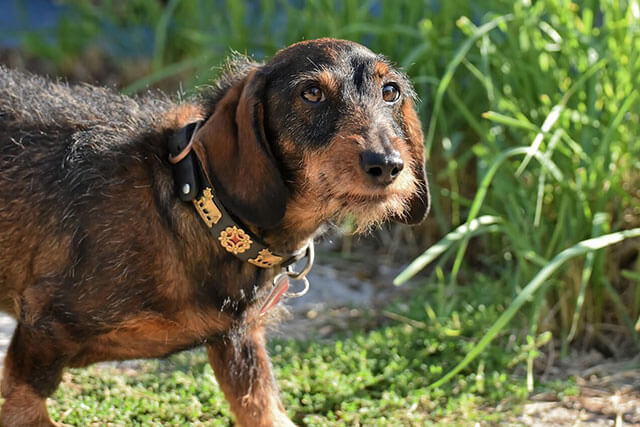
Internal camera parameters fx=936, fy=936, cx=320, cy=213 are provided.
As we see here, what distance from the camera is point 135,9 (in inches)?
304

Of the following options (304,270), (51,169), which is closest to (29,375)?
(51,169)

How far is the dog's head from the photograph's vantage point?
9.79 ft

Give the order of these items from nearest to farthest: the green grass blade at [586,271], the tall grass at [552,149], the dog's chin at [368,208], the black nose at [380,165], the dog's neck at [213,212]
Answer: the black nose at [380,165] → the dog's chin at [368,208] → the dog's neck at [213,212] → the green grass blade at [586,271] → the tall grass at [552,149]

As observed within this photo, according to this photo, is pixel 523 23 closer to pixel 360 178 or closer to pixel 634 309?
pixel 634 309

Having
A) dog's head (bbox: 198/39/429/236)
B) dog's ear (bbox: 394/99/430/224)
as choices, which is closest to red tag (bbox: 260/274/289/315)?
dog's head (bbox: 198/39/429/236)

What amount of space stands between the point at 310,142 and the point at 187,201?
1.56ft

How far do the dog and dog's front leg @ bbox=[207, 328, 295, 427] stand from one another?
0.13 meters

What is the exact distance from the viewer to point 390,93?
3.29 meters

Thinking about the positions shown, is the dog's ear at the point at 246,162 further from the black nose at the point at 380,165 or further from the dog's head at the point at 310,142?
the black nose at the point at 380,165

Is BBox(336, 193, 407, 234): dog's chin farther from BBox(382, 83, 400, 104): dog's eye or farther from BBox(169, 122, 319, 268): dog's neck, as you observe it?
BBox(382, 83, 400, 104): dog's eye

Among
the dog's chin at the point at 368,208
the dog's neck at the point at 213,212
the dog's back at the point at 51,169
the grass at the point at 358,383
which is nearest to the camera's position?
the dog's chin at the point at 368,208

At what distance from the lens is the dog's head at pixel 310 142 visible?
298cm

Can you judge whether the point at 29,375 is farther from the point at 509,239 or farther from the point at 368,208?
the point at 509,239

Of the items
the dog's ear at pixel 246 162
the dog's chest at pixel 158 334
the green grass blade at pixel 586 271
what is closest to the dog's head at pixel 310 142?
the dog's ear at pixel 246 162
